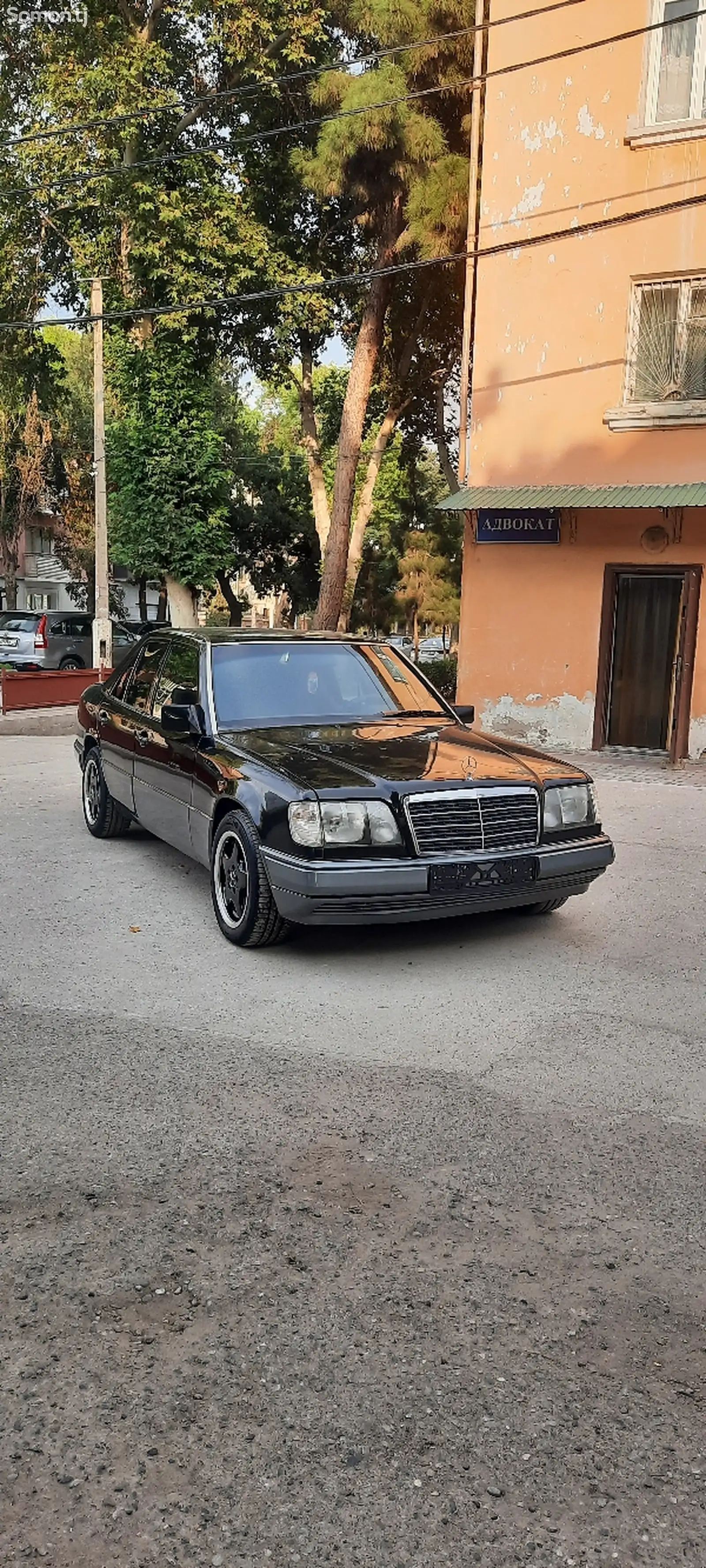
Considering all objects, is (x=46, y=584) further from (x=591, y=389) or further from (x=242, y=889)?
(x=242, y=889)

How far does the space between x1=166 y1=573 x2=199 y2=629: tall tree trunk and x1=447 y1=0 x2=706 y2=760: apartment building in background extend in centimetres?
1021

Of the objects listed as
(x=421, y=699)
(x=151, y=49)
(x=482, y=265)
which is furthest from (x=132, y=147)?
(x=421, y=699)

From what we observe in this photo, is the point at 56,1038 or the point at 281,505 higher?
the point at 281,505

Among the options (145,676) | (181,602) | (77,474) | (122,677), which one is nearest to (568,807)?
(145,676)

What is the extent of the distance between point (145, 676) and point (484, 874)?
325cm

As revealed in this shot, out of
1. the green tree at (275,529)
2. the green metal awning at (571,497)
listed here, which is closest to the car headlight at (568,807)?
the green metal awning at (571,497)

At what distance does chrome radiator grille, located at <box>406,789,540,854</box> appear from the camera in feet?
17.2

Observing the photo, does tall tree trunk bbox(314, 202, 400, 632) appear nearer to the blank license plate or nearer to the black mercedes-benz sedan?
the black mercedes-benz sedan

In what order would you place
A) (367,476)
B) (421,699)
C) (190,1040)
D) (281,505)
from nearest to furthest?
1. (190,1040)
2. (421,699)
3. (367,476)
4. (281,505)

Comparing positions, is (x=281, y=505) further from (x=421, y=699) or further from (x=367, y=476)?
(x=421, y=699)

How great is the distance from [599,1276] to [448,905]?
2.49m

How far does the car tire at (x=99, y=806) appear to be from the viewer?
8266 mm

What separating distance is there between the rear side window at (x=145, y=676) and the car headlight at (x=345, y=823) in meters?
2.45

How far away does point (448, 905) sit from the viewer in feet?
17.4
